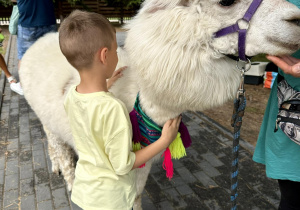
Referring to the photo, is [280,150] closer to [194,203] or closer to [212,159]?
[194,203]

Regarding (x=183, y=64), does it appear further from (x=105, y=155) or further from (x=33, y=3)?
(x=33, y=3)

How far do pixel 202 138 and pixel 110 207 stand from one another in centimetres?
228

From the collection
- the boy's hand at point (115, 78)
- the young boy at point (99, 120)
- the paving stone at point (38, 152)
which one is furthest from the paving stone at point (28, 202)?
the boy's hand at point (115, 78)

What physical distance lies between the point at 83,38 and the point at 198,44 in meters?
0.50

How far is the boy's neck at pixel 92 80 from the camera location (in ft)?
→ 3.73

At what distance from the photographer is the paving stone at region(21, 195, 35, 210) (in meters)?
2.28

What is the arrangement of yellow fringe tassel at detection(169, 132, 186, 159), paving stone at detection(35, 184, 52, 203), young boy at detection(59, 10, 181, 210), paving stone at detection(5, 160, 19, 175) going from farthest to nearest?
paving stone at detection(5, 160, 19, 175), paving stone at detection(35, 184, 52, 203), yellow fringe tassel at detection(169, 132, 186, 159), young boy at detection(59, 10, 181, 210)

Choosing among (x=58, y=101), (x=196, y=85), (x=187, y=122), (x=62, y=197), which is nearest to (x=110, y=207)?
(x=196, y=85)

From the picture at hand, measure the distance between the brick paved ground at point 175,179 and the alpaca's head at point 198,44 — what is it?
1.53 m

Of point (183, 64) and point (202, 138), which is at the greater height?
point (183, 64)

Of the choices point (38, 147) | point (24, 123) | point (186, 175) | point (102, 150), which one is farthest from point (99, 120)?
point (24, 123)

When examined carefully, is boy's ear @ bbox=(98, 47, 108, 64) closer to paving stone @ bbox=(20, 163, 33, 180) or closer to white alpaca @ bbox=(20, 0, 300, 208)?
white alpaca @ bbox=(20, 0, 300, 208)

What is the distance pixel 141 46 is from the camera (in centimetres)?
112

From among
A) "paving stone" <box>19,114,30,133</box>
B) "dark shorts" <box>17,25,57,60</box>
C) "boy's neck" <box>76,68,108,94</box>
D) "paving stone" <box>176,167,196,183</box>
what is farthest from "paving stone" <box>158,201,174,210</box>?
"dark shorts" <box>17,25,57,60</box>
